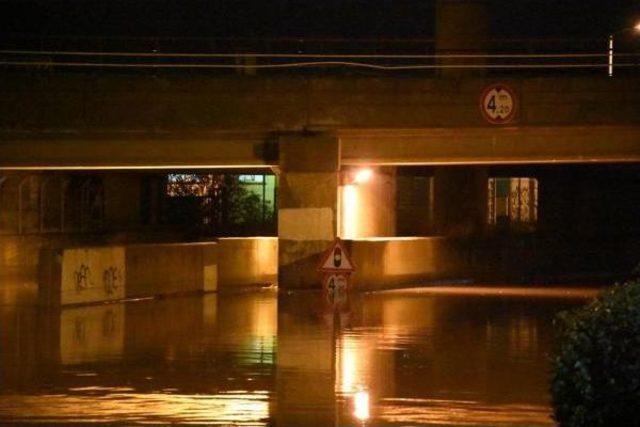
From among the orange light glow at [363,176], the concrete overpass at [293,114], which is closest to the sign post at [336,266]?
the concrete overpass at [293,114]

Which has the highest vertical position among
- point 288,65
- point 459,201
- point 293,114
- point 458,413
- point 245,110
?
point 288,65

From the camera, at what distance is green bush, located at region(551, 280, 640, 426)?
7785 millimetres

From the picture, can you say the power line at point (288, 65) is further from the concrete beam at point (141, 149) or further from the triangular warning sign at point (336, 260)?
the triangular warning sign at point (336, 260)

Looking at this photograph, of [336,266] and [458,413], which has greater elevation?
[336,266]

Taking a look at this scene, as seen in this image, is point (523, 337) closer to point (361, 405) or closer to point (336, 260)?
point (336, 260)

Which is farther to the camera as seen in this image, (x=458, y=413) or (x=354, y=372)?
(x=354, y=372)

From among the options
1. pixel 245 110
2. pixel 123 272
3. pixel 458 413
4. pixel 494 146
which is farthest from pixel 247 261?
pixel 458 413

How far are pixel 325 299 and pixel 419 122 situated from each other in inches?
243

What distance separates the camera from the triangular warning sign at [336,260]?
24.8 m

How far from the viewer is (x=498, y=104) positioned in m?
30.4

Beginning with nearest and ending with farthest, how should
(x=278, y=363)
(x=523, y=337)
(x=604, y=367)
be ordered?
(x=604, y=367) < (x=278, y=363) < (x=523, y=337)

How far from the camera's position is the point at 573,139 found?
104 ft

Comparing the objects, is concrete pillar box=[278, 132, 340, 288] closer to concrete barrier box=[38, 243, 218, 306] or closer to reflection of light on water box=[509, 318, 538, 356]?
concrete barrier box=[38, 243, 218, 306]

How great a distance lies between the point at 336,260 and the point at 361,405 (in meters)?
11.4
